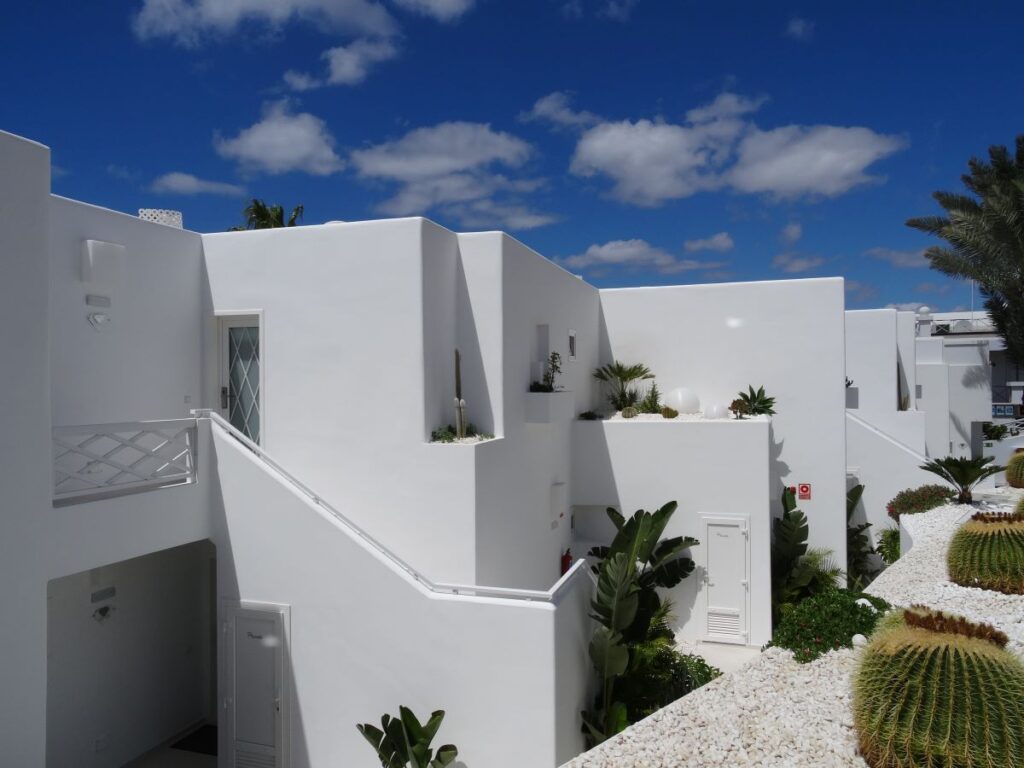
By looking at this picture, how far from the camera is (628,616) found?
364 inches

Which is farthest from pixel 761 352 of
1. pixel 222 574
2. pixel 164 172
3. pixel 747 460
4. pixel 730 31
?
pixel 164 172

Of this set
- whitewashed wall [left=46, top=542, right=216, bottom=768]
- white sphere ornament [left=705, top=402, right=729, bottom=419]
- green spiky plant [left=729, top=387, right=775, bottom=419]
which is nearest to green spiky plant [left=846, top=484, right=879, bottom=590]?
green spiky plant [left=729, top=387, right=775, bottom=419]

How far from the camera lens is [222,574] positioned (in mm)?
8812

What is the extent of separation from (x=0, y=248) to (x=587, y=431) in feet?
36.6

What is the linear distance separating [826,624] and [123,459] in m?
9.53

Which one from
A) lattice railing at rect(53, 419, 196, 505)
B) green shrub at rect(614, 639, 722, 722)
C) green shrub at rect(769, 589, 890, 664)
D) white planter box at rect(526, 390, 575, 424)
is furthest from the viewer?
white planter box at rect(526, 390, 575, 424)

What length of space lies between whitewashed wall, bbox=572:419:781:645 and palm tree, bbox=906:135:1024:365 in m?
12.9

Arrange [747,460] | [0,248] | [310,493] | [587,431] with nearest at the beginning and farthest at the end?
[0,248] → [310,493] → [747,460] → [587,431]

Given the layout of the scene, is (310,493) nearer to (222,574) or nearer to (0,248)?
(222,574)

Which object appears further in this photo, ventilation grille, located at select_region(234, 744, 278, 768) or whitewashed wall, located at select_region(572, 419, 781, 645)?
whitewashed wall, located at select_region(572, 419, 781, 645)

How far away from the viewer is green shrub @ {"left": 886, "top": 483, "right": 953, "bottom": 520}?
52.4 ft

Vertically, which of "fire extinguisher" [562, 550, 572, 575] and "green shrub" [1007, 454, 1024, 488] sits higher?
"green shrub" [1007, 454, 1024, 488]

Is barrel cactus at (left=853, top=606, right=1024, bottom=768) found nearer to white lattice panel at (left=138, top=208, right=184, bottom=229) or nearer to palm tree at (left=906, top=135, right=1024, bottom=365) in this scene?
white lattice panel at (left=138, top=208, right=184, bottom=229)

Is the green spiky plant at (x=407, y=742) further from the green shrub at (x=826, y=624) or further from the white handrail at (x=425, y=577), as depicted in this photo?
the green shrub at (x=826, y=624)
